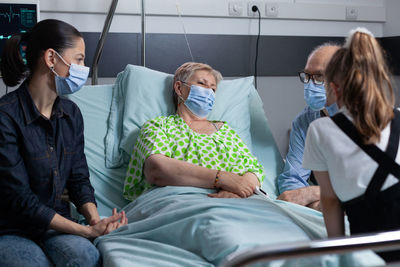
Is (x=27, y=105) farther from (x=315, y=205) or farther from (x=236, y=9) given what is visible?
(x=236, y=9)

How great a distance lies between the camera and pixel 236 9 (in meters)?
3.45

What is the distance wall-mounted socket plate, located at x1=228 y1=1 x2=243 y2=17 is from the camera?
344 cm

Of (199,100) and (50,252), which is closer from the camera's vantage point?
(50,252)

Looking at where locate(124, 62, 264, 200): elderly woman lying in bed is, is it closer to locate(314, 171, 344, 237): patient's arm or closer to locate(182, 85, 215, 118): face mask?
locate(182, 85, 215, 118): face mask

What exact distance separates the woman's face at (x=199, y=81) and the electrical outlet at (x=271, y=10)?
132 centimetres

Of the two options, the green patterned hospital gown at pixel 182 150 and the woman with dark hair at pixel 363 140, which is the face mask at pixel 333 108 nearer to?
the green patterned hospital gown at pixel 182 150

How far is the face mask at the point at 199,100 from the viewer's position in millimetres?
2338

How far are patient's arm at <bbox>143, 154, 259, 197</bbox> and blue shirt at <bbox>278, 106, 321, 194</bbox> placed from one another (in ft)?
0.97

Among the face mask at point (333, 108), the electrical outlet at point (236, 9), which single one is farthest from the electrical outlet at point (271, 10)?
the face mask at point (333, 108)

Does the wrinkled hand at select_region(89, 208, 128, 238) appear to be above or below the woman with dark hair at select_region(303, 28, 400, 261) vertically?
below

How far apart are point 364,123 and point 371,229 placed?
273 millimetres

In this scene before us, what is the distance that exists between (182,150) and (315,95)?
1.99 ft

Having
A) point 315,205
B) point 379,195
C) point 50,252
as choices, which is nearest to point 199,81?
point 315,205

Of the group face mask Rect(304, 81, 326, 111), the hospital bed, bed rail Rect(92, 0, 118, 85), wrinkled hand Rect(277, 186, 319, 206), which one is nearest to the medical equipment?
bed rail Rect(92, 0, 118, 85)
